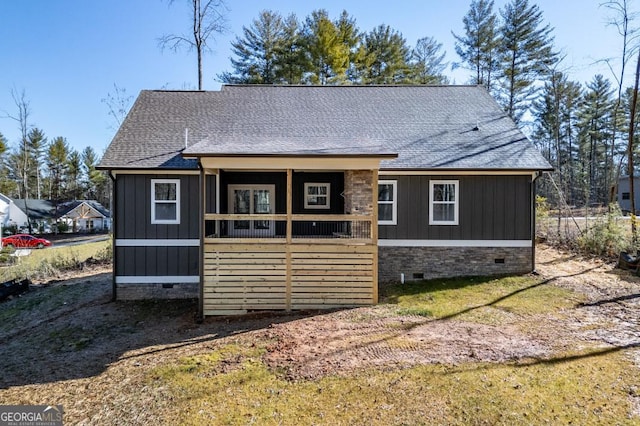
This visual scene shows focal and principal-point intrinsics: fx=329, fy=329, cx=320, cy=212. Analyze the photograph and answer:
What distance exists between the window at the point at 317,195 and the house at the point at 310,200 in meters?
0.03

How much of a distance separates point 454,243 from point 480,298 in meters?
1.91

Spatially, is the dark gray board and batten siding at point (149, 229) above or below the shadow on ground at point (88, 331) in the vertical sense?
above

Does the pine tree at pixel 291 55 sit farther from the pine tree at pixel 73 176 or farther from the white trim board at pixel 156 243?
the pine tree at pixel 73 176

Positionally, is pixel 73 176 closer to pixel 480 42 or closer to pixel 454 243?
pixel 480 42

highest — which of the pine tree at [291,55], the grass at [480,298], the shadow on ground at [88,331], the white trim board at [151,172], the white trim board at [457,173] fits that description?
the pine tree at [291,55]

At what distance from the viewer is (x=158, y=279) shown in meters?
8.48

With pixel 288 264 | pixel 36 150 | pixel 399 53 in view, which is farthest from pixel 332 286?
pixel 36 150

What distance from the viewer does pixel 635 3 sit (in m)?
12.5

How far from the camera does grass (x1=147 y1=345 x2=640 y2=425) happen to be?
3582 millimetres

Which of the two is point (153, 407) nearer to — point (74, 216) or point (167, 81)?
point (167, 81)

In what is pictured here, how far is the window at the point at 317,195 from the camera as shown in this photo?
999 centimetres

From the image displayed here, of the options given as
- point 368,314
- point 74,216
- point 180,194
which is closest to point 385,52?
point 180,194

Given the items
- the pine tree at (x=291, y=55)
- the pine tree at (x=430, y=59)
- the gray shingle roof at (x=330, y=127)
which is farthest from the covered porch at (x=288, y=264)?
the pine tree at (x=430, y=59)

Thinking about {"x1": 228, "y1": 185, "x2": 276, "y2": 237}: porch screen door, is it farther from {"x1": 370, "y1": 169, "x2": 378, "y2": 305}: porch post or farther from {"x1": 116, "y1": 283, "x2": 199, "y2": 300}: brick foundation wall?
{"x1": 370, "y1": 169, "x2": 378, "y2": 305}: porch post
